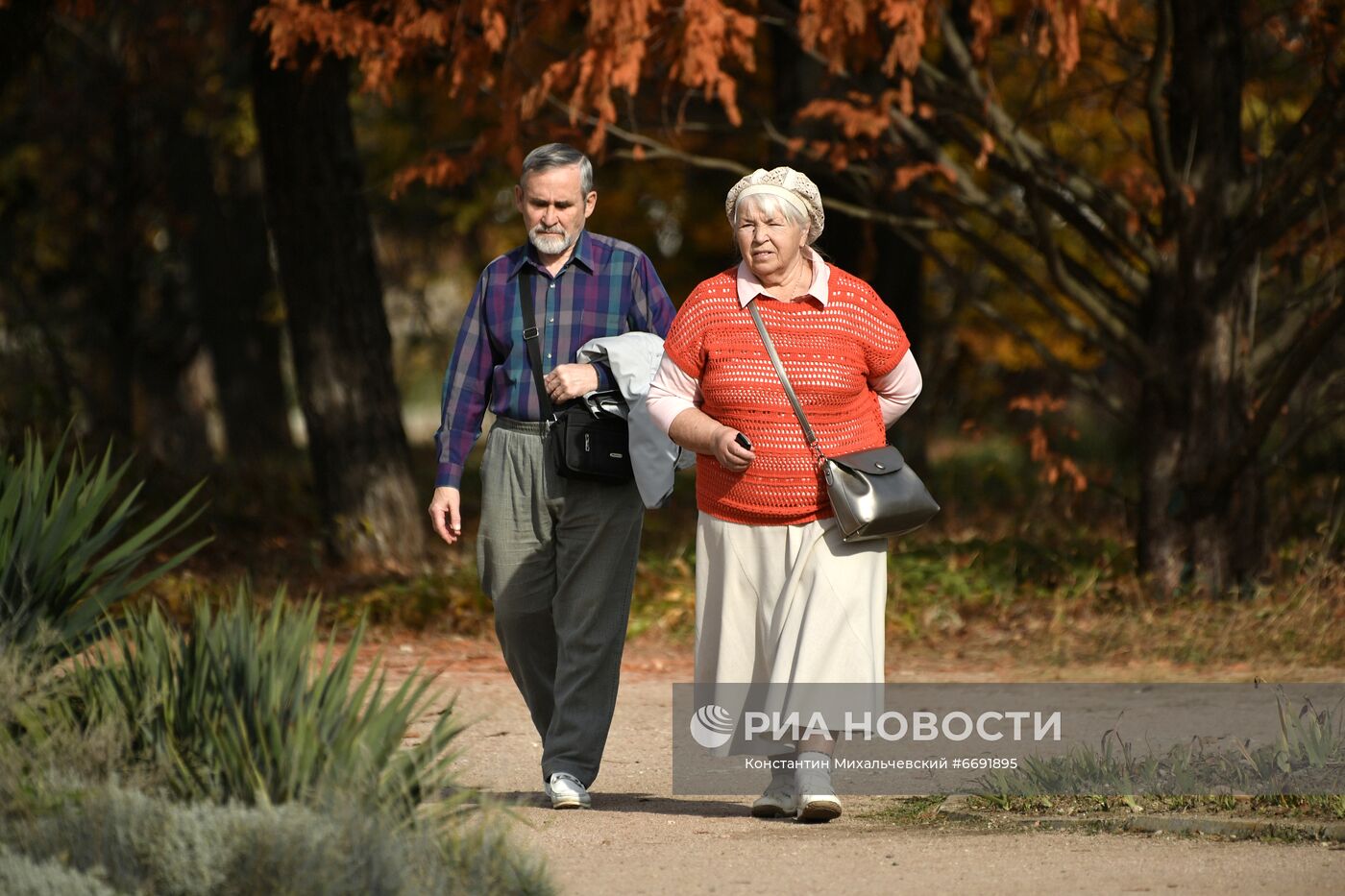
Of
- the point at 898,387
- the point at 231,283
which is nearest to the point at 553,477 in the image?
the point at 898,387

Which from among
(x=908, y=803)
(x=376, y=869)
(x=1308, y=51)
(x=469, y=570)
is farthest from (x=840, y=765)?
(x=1308, y=51)

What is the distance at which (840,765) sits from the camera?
666cm

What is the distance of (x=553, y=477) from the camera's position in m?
5.65

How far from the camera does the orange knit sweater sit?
5297 mm

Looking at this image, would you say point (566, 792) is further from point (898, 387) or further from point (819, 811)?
point (898, 387)

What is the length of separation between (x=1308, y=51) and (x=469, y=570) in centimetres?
574

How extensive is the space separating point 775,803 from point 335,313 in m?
7.03

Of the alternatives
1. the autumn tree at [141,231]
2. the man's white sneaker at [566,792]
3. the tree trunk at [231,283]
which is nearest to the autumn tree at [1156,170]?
the man's white sneaker at [566,792]

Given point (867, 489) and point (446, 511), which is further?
point (446, 511)

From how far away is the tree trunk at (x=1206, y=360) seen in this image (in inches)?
400

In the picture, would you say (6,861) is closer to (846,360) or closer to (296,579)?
(846,360)

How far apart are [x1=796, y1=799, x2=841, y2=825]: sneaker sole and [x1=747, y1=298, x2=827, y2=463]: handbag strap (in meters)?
0.99

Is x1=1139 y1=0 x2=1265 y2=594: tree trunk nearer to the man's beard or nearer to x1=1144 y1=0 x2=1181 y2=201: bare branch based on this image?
x1=1144 y1=0 x2=1181 y2=201: bare branch

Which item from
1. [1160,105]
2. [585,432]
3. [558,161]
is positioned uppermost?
[1160,105]
